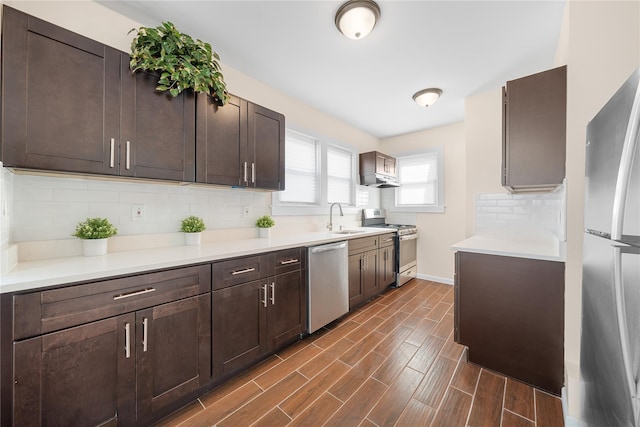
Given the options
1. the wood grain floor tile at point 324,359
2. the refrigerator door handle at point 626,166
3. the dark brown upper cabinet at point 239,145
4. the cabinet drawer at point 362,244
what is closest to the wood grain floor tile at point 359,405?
the wood grain floor tile at point 324,359

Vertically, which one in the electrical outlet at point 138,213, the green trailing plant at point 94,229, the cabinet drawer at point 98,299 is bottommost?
the cabinet drawer at point 98,299

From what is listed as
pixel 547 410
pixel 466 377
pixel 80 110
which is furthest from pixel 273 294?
pixel 547 410

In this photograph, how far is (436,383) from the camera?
1729 mm

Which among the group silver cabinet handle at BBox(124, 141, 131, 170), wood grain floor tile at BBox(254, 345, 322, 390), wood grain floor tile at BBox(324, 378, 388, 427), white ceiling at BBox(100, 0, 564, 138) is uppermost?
white ceiling at BBox(100, 0, 564, 138)

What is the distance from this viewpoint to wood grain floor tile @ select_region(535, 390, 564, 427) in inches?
54.7

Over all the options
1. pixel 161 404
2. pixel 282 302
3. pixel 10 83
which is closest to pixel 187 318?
pixel 161 404

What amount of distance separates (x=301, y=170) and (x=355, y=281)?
5.44 ft

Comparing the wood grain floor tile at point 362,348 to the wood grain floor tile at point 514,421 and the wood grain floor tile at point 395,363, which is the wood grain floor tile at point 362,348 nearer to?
the wood grain floor tile at point 395,363

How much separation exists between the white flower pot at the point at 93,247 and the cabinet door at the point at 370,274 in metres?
2.55

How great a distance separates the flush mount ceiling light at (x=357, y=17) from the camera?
1.65m

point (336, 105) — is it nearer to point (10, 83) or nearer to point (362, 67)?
point (362, 67)

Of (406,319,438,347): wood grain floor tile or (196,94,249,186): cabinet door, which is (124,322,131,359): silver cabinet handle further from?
(406,319,438,347): wood grain floor tile

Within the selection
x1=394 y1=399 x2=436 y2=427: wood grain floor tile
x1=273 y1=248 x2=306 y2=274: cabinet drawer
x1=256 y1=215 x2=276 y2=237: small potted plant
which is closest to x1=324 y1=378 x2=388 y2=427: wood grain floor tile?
x1=394 y1=399 x2=436 y2=427: wood grain floor tile

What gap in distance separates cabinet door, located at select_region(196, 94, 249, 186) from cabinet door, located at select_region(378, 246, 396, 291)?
7.49ft
